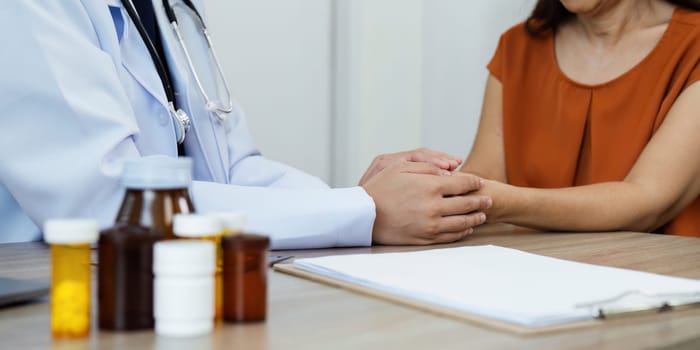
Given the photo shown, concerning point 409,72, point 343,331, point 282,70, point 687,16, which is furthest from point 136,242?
point 409,72

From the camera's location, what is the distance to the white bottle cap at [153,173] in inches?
22.7

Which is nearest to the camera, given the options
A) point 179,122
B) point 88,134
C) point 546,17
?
point 88,134

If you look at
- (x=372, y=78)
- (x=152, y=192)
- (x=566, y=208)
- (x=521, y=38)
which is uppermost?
(x=521, y=38)

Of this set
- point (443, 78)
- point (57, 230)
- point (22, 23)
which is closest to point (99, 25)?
point (22, 23)

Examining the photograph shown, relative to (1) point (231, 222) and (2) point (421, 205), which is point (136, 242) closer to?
(1) point (231, 222)

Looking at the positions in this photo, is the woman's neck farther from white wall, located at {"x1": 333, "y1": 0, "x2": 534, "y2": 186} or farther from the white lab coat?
the white lab coat

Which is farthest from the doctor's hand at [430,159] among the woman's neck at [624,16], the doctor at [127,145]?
the woman's neck at [624,16]

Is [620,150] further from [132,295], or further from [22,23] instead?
[132,295]

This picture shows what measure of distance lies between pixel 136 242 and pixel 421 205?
627 millimetres

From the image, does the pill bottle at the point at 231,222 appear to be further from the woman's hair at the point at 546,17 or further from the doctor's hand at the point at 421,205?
the woman's hair at the point at 546,17

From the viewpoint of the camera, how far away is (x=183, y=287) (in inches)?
21.5

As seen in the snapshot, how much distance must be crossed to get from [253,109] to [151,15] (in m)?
0.88

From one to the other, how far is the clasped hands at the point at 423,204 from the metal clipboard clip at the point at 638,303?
441 millimetres

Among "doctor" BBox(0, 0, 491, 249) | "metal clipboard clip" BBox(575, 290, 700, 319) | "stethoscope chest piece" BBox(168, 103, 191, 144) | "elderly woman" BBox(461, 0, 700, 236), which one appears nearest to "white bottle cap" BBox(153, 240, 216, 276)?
"metal clipboard clip" BBox(575, 290, 700, 319)
